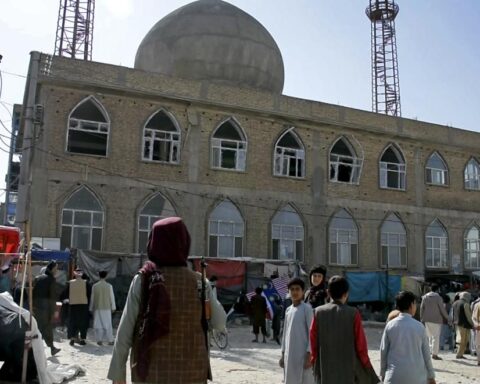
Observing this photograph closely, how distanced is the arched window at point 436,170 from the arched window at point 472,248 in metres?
2.51

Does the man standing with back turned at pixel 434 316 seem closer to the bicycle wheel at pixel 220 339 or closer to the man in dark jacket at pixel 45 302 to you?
the bicycle wheel at pixel 220 339

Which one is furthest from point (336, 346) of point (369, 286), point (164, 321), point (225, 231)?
point (225, 231)

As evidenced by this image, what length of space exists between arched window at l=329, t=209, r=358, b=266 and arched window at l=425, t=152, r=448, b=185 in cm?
445

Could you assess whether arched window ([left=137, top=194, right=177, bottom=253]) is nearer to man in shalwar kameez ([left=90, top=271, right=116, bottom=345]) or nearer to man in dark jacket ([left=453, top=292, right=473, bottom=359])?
man in shalwar kameez ([left=90, top=271, right=116, bottom=345])

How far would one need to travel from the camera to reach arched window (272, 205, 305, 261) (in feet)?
64.8

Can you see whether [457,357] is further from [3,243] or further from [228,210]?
[228,210]

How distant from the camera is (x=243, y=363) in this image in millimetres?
9211

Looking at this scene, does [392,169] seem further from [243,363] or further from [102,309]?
[243,363]

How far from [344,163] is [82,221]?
10047 millimetres

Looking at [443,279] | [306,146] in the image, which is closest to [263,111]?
[306,146]

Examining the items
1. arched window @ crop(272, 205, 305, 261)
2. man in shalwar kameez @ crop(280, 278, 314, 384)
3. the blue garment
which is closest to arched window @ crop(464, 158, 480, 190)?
arched window @ crop(272, 205, 305, 261)

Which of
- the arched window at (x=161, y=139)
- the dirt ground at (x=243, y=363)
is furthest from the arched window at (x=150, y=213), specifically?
the dirt ground at (x=243, y=363)

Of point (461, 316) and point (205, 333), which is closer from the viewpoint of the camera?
point (205, 333)

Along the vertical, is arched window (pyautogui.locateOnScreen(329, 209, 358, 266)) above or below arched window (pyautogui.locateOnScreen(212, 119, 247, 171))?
below
